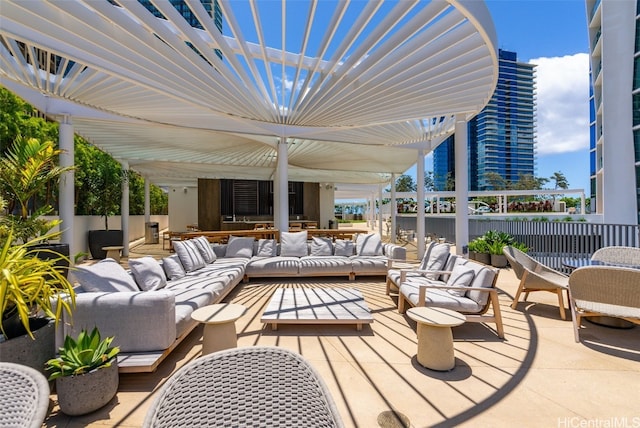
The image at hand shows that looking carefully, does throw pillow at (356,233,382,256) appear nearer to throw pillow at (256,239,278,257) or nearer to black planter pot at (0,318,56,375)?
throw pillow at (256,239,278,257)

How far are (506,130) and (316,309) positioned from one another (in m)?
71.0

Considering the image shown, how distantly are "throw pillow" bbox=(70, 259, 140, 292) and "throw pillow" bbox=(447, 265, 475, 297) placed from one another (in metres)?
3.87

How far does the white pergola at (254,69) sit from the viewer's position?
3121mm

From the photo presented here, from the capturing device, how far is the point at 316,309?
12.1 feet

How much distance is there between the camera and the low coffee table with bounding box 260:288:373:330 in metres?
3.42

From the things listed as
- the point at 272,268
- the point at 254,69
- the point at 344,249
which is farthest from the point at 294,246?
the point at 254,69

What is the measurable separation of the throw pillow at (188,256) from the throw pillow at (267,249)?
1475 mm

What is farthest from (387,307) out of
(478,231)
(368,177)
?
(368,177)

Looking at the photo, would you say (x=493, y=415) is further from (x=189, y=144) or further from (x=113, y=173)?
(x=113, y=173)

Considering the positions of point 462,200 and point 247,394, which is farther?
point 462,200

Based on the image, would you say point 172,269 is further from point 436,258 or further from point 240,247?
point 436,258

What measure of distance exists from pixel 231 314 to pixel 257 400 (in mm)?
1646

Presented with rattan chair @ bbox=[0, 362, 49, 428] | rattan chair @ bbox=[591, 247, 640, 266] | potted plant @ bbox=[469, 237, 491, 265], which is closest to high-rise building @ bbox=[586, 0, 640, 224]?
potted plant @ bbox=[469, 237, 491, 265]

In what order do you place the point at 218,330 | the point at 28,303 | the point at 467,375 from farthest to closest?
1. the point at 218,330
2. the point at 467,375
3. the point at 28,303
